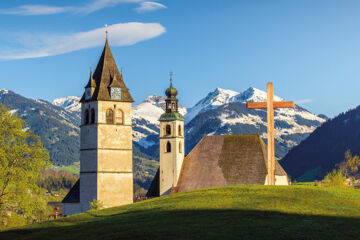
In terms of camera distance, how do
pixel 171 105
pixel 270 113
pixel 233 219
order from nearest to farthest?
pixel 233 219, pixel 270 113, pixel 171 105

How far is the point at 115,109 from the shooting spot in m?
98.5

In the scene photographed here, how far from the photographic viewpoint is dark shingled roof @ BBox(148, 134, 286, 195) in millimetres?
93062

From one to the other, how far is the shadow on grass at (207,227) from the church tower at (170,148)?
50.6 meters

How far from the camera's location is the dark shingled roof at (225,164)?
93062 millimetres

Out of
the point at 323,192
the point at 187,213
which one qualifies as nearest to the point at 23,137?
the point at 187,213

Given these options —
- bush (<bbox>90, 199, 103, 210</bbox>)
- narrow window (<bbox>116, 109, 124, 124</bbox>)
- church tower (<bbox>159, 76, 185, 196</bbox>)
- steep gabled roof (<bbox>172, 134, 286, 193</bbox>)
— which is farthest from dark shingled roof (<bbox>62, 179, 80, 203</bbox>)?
steep gabled roof (<bbox>172, 134, 286, 193</bbox>)

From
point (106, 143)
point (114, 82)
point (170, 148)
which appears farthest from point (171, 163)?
point (114, 82)

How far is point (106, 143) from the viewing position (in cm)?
9731

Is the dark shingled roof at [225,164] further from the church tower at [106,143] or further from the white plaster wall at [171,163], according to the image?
the church tower at [106,143]

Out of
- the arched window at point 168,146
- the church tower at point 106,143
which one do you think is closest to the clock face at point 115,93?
the church tower at point 106,143

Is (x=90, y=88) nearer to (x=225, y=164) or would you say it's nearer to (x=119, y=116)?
(x=119, y=116)

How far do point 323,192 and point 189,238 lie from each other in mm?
23404

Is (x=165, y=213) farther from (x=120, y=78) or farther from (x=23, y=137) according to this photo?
(x=120, y=78)

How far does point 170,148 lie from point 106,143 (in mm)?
11321
